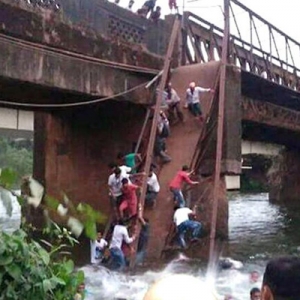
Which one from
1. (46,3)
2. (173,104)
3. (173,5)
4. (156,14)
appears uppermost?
(173,5)

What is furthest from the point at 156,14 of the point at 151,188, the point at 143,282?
the point at 143,282

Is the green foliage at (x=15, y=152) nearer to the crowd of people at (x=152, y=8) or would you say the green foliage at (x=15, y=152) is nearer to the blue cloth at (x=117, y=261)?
the crowd of people at (x=152, y=8)

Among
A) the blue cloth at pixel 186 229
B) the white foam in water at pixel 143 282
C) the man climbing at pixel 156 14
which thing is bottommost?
the white foam in water at pixel 143 282

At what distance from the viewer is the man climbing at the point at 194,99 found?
1352cm

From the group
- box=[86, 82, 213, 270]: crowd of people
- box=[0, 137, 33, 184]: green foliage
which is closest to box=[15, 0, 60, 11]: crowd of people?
box=[86, 82, 213, 270]: crowd of people

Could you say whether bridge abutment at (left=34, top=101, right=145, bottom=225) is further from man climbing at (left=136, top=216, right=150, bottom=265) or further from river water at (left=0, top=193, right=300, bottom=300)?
man climbing at (left=136, top=216, right=150, bottom=265)

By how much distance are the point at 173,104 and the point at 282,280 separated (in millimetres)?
11620

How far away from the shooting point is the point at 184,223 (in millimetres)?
11695

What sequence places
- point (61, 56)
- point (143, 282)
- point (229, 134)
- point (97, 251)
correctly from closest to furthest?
point (143, 282)
point (97, 251)
point (61, 56)
point (229, 134)

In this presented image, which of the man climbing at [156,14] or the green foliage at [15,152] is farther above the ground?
the man climbing at [156,14]

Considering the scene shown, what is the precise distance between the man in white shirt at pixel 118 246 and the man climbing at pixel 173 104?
365 centimetres

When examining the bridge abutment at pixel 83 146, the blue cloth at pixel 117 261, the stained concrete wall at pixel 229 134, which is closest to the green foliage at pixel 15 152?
the bridge abutment at pixel 83 146

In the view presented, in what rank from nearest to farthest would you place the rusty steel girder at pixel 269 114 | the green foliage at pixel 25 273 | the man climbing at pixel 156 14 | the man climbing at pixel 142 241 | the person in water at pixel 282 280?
the person in water at pixel 282 280 < the green foliage at pixel 25 273 < the man climbing at pixel 142 241 < the man climbing at pixel 156 14 < the rusty steel girder at pixel 269 114

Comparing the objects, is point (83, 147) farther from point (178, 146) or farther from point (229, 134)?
point (229, 134)
